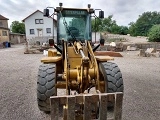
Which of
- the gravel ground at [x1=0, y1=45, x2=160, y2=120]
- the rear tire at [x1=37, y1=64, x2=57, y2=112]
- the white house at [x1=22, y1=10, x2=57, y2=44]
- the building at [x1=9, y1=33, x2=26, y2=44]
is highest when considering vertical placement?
the white house at [x1=22, y1=10, x2=57, y2=44]

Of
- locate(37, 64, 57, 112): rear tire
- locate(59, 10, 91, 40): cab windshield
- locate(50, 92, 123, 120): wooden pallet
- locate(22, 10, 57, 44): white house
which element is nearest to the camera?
locate(50, 92, 123, 120): wooden pallet

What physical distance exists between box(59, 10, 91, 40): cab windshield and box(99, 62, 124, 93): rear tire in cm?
123

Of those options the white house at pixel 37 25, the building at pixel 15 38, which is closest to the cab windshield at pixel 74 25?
the white house at pixel 37 25

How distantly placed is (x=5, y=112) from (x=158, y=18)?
64.9 meters

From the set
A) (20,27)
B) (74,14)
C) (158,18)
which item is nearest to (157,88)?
(74,14)

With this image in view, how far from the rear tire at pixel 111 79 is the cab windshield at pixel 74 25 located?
123cm

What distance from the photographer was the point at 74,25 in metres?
4.70

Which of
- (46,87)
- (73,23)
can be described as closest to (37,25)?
(73,23)

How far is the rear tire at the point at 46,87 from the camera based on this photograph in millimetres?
3461

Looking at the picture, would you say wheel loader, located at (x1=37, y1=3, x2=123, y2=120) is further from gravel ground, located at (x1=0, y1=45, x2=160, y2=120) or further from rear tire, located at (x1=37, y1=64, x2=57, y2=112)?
gravel ground, located at (x1=0, y1=45, x2=160, y2=120)

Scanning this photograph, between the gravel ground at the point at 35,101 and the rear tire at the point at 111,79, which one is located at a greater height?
the rear tire at the point at 111,79

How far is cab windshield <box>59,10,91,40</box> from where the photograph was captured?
4.65 m

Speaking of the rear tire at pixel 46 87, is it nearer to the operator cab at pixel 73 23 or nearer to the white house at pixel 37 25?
the operator cab at pixel 73 23

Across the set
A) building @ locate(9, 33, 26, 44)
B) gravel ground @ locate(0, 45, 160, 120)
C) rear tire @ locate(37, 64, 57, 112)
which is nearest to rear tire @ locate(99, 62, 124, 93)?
gravel ground @ locate(0, 45, 160, 120)
